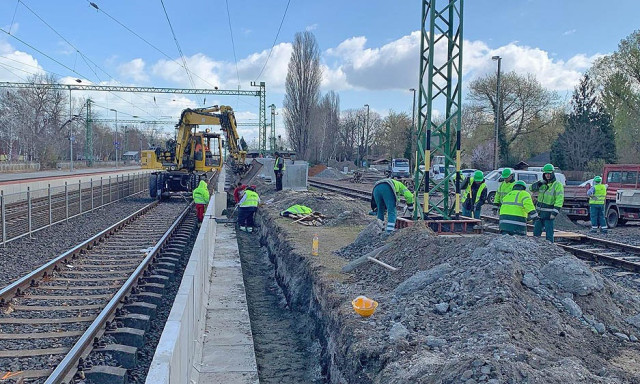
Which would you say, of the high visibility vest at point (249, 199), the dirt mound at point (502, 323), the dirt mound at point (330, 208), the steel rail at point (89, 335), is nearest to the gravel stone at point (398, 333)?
the dirt mound at point (502, 323)

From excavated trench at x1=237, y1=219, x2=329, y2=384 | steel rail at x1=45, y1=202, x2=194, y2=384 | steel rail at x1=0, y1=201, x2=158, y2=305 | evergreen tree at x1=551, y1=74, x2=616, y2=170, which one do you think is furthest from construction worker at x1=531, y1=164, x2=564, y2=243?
evergreen tree at x1=551, y1=74, x2=616, y2=170

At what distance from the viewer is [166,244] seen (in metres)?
11.9

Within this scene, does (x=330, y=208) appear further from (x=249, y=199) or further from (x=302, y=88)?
(x=302, y=88)

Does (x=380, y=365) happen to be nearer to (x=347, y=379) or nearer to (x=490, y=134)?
(x=347, y=379)

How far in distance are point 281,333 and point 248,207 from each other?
7.37 metres

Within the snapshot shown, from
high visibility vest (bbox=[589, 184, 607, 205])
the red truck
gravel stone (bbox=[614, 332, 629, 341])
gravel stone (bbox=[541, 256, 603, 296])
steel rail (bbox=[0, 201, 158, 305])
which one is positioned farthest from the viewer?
the red truck

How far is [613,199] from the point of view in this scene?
16.0 meters

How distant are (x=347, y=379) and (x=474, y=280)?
181 cm

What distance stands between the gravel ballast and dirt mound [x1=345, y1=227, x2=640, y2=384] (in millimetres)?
6309

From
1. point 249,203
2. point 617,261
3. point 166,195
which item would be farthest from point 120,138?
point 617,261

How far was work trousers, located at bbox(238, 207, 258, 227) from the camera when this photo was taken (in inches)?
589

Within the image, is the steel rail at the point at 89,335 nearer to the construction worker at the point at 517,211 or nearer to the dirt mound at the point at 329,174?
the construction worker at the point at 517,211

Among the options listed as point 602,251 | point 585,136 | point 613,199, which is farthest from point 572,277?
point 585,136

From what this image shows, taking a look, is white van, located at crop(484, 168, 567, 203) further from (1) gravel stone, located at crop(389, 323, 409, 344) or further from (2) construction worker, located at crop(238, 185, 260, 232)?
(1) gravel stone, located at crop(389, 323, 409, 344)
